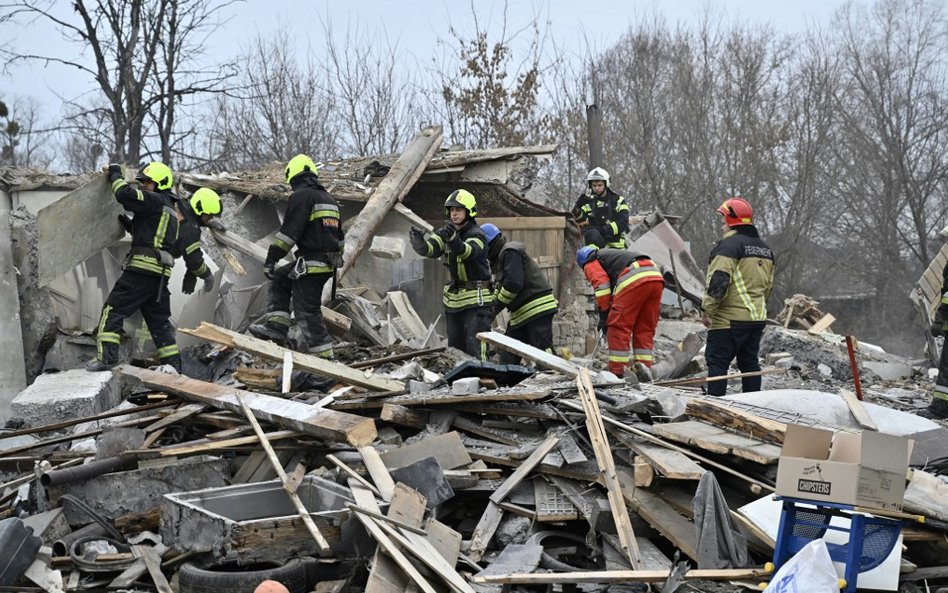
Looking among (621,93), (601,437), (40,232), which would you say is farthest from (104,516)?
(621,93)

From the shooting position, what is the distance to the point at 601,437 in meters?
5.14

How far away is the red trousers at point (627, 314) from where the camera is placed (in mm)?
8320

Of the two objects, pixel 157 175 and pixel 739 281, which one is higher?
pixel 157 175

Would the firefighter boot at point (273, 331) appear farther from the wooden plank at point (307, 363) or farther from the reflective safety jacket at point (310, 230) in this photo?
the wooden plank at point (307, 363)

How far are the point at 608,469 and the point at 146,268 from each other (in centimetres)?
508

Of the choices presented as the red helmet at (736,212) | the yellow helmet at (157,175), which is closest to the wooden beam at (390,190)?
the yellow helmet at (157,175)

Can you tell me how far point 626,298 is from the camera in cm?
833

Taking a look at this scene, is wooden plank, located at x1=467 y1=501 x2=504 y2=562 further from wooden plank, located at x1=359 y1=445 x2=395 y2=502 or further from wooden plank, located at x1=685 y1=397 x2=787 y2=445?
wooden plank, located at x1=685 y1=397 x2=787 y2=445

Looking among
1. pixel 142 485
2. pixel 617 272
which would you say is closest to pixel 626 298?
pixel 617 272

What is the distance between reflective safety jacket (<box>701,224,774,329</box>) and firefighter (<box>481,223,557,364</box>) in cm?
143

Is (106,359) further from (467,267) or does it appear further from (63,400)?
(467,267)

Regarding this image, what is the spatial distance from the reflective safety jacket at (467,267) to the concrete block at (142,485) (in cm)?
366

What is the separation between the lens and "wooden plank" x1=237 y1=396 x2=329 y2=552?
4316 mm

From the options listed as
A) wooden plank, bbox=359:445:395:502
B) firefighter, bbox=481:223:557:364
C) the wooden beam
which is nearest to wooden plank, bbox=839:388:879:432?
firefighter, bbox=481:223:557:364
